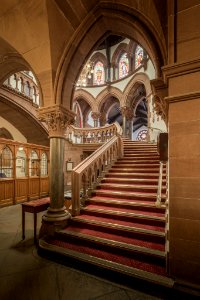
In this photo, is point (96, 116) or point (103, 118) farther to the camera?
point (103, 118)

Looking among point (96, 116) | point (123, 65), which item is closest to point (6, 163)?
point (96, 116)

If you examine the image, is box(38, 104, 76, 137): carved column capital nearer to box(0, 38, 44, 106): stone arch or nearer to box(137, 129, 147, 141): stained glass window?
box(0, 38, 44, 106): stone arch

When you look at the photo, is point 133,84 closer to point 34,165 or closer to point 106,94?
point 106,94

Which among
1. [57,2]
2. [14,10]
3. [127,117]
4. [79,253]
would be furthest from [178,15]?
[127,117]

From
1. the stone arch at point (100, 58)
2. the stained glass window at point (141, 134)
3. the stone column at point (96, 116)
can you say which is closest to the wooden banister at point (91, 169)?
the stone column at point (96, 116)

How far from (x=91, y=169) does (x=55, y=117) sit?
1.77 meters

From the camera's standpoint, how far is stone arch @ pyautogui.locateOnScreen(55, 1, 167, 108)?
9.94 feet

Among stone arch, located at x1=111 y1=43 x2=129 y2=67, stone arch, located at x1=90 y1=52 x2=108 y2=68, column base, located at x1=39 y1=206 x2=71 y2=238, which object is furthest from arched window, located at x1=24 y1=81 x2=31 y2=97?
column base, located at x1=39 y1=206 x2=71 y2=238

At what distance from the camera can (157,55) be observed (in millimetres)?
3031

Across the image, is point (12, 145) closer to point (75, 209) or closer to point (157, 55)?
point (75, 209)

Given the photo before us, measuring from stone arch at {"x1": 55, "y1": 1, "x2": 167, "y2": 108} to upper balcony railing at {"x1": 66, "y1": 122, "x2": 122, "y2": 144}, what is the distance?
5.87m

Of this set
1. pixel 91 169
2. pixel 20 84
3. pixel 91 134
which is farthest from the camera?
pixel 91 134

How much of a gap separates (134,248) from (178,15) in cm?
332

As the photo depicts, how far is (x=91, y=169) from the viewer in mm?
5078
